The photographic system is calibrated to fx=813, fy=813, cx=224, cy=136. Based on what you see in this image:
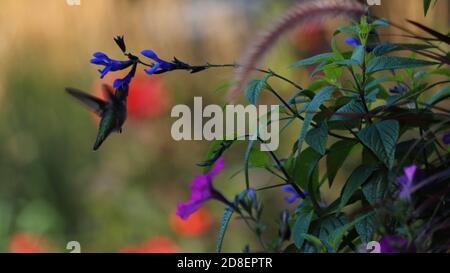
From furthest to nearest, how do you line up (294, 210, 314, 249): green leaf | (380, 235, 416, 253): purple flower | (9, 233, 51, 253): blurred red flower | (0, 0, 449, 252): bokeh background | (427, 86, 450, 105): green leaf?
1. (0, 0, 449, 252): bokeh background
2. (9, 233, 51, 253): blurred red flower
3. (427, 86, 450, 105): green leaf
4. (294, 210, 314, 249): green leaf
5. (380, 235, 416, 253): purple flower

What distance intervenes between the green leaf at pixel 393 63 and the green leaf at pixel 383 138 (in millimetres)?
84

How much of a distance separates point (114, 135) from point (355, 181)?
2480 millimetres

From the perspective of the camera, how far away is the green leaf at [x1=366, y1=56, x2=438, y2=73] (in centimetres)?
111

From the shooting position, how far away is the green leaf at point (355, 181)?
108 cm

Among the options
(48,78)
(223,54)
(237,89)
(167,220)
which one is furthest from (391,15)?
(237,89)

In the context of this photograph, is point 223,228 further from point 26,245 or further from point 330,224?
point 26,245

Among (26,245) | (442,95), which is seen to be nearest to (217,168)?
(442,95)

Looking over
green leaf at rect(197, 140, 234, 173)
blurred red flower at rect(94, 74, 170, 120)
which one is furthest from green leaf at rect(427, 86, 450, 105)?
blurred red flower at rect(94, 74, 170, 120)

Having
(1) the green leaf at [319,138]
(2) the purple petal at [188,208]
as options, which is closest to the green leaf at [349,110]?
(1) the green leaf at [319,138]

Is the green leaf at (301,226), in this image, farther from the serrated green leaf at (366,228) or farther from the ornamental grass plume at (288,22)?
the ornamental grass plume at (288,22)

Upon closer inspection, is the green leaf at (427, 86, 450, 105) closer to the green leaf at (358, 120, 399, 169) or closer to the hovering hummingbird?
the green leaf at (358, 120, 399, 169)

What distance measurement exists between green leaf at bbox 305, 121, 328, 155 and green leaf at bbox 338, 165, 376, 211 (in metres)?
0.06

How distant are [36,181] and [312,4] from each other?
2538mm
